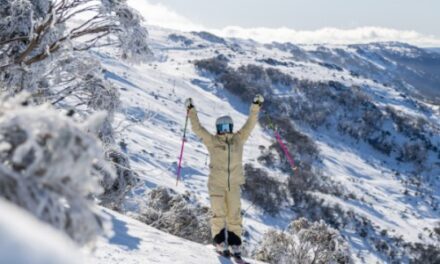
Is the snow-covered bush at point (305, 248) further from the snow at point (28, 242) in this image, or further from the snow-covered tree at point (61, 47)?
the snow at point (28, 242)

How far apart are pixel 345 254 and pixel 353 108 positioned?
159m

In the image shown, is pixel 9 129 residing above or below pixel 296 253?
above

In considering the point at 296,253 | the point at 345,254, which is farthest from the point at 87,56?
the point at 345,254

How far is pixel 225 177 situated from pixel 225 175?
0.09 feet

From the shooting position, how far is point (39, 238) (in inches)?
62.0

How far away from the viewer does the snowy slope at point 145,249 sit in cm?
597

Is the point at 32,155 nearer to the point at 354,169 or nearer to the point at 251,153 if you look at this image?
the point at 251,153

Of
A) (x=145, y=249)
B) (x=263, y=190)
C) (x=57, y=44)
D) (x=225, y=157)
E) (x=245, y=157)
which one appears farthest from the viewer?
(x=245, y=157)

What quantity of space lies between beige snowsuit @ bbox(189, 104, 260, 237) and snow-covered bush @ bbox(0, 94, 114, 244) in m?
5.11

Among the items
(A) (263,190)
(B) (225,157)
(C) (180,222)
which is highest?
(B) (225,157)

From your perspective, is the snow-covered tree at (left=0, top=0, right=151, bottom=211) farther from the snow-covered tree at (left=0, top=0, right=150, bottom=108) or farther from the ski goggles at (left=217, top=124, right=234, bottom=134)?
the ski goggles at (left=217, top=124, right=234, bottom=134)

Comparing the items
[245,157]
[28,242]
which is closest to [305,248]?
[28,242]

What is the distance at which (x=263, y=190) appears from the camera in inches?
3221

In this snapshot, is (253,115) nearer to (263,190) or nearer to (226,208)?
(226,208)
